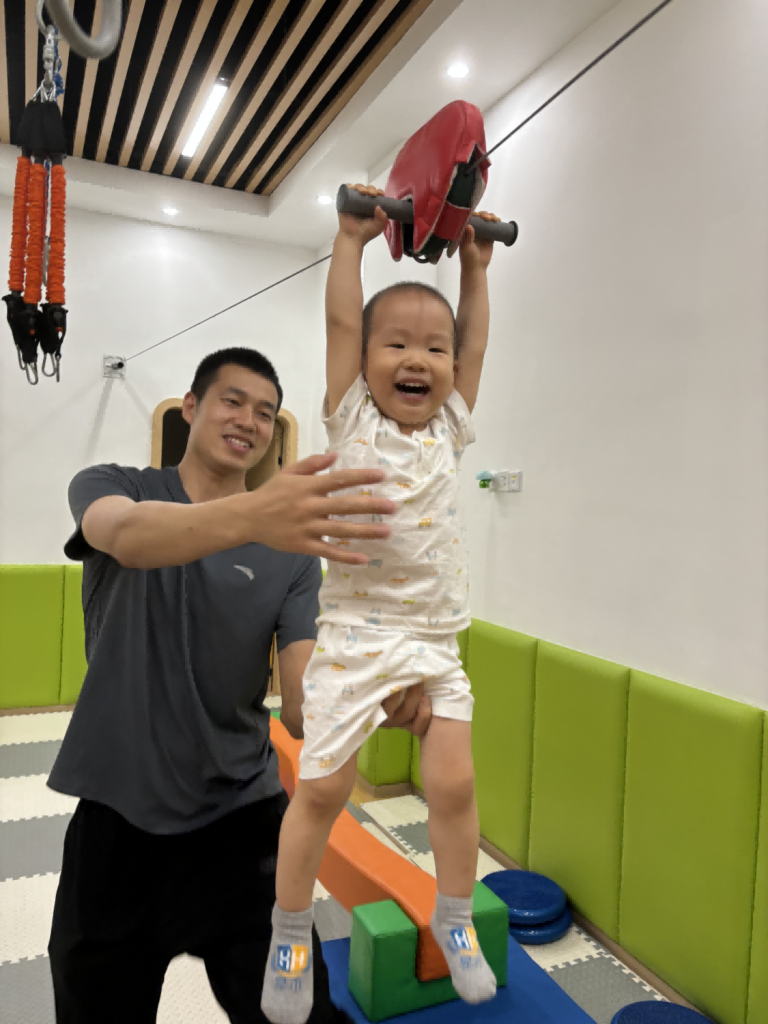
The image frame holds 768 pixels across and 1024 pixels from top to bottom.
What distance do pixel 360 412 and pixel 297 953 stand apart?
0.82 meters

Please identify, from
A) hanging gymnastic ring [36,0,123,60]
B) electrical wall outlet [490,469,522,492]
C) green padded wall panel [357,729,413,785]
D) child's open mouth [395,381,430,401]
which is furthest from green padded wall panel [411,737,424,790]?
hanging gymnastic ring [36,0,123,60]

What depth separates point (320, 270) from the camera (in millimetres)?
5777

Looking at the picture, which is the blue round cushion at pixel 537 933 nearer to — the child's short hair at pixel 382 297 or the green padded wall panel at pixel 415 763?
the green padded wall panel at pixel 415 763

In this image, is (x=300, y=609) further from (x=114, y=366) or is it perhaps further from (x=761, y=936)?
(x=114, y=366)

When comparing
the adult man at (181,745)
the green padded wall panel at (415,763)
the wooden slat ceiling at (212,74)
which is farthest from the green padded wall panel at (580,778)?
the wooden slat ceiling at (212,74)

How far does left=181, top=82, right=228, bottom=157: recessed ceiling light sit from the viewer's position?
386 centimetres

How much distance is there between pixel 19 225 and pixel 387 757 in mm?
3061

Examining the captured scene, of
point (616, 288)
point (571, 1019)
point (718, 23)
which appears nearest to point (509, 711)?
point (571, 1019)

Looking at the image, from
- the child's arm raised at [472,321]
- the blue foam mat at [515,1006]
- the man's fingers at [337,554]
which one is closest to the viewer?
the man's fingers at [337,554]

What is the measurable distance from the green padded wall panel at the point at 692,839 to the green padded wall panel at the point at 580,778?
2.7 inches

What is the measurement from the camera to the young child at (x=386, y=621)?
1.09m

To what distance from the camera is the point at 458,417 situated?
48.4 inches

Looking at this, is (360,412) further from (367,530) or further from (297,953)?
(297,953)

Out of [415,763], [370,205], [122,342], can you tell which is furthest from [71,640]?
[370,205]
